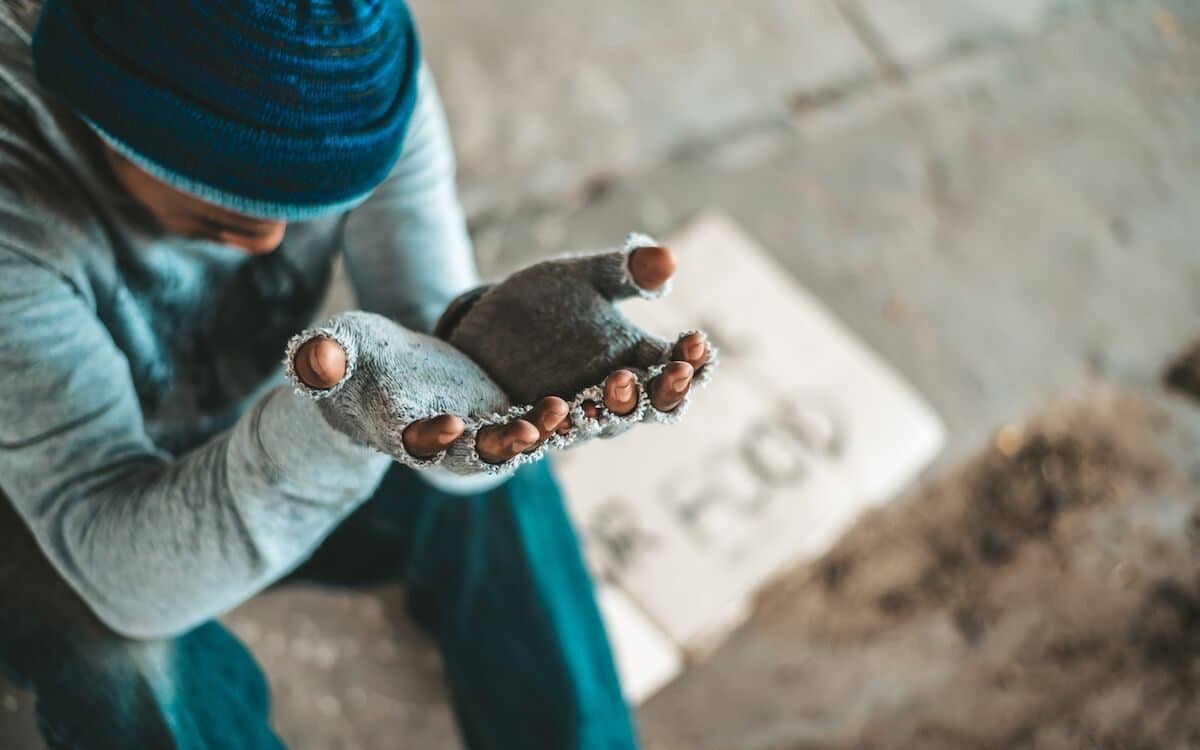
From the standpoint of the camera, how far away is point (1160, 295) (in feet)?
5.47

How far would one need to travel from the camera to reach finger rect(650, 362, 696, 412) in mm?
495

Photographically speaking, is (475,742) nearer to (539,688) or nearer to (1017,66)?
(539,688)

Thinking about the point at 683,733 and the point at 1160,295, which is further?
the point at 1160,295

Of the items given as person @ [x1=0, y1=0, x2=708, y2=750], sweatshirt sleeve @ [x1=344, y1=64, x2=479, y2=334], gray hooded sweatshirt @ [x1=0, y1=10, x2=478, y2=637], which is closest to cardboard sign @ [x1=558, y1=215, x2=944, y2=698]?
sweatshirt sleeve @ [x1=344, y1=64, x2=479, y2=334]

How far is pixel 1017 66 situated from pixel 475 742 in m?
1.54

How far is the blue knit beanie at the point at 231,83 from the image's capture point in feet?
1.77

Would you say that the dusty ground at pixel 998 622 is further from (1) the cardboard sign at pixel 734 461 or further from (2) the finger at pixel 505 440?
(2) the finger at pixel 505 440

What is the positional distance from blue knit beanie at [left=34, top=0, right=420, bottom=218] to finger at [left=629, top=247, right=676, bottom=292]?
186 millimetres

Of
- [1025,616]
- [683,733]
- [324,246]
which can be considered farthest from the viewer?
[1025,616]

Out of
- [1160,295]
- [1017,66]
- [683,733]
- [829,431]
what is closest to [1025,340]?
[1160,295]

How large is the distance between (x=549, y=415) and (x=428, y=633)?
0.72m

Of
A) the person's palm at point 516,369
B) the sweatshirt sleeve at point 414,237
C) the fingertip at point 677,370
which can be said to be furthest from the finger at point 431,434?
the sweatshirt sleeve at point 414,237

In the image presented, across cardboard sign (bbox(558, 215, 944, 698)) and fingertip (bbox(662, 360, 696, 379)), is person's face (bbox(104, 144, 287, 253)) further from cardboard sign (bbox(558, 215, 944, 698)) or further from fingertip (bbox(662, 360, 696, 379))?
cardboard sign (bbox(558, 215, 944, 698))

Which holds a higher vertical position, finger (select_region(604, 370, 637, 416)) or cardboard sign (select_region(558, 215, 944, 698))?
finger (select_region(604, 370, 637, 416))
